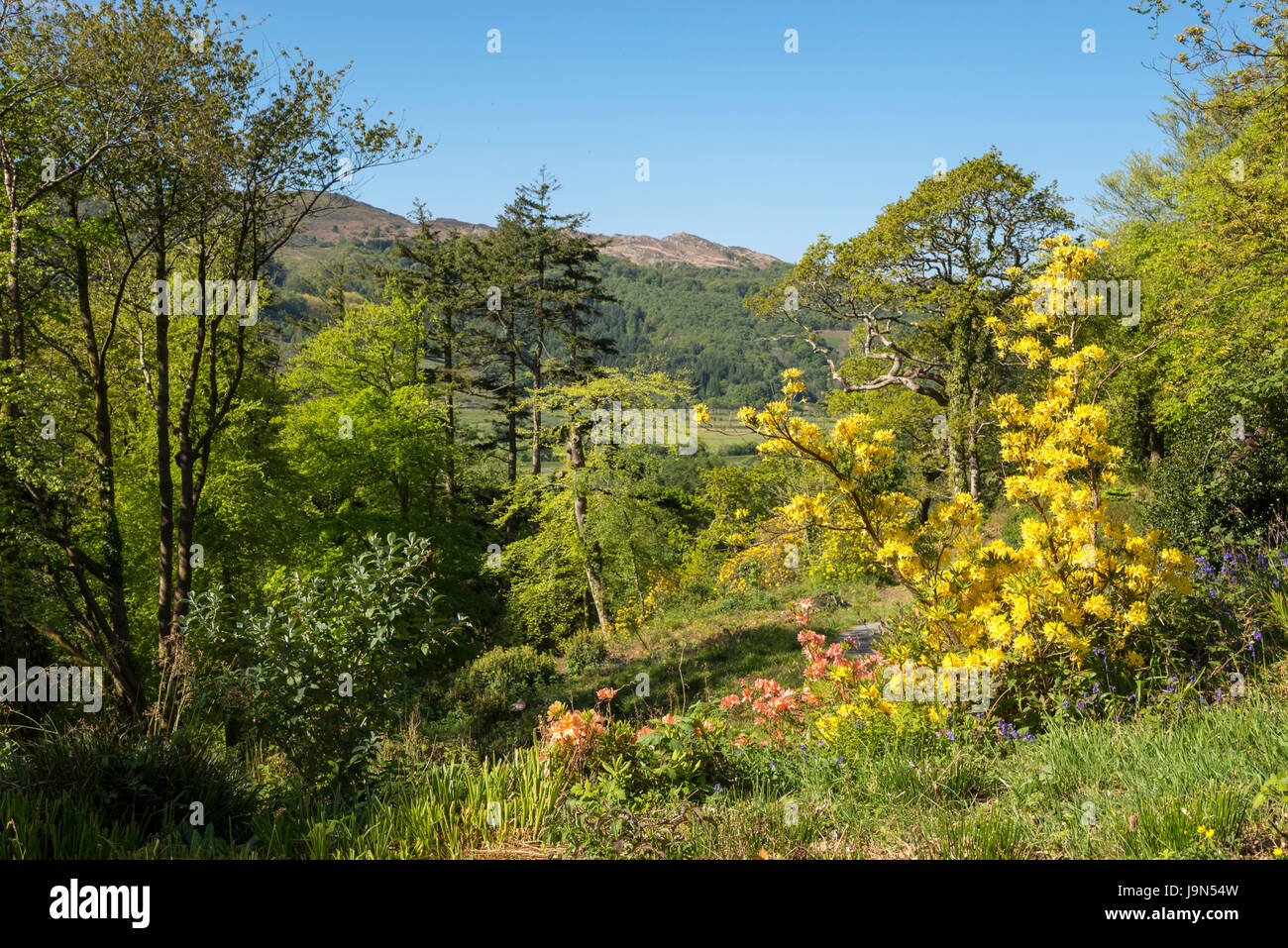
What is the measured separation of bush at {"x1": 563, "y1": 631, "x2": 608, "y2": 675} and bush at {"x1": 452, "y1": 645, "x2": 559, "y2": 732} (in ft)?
1.44

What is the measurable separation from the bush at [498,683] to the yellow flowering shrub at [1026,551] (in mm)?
9532

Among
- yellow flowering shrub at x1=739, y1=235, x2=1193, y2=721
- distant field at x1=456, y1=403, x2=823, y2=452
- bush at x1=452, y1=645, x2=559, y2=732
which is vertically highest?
distant field at x1=456, y1=403, x2=823, y2=452

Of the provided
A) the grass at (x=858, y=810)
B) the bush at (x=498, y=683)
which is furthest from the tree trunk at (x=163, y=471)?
the grass at (x=858, y=810)

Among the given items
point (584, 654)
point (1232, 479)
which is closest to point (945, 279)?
point (1232, 479)

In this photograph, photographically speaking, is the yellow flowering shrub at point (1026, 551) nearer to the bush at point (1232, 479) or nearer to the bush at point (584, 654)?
the bush at point (1232, 479)

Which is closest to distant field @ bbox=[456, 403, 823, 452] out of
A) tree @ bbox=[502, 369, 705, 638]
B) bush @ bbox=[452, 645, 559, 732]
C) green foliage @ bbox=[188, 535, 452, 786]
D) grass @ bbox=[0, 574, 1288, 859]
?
tree @ bbox=[502, 369, 705, 638]

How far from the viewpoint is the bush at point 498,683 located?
1309cm

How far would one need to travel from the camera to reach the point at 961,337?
18375 mm

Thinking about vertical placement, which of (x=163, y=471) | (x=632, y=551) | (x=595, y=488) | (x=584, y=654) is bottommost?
(x=584, y=654)

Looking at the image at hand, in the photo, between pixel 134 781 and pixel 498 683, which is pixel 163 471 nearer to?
Answer: pixel 498 683

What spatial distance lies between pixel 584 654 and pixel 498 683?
241 centimetres

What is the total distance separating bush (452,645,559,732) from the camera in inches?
516

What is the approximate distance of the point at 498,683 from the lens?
14828mm

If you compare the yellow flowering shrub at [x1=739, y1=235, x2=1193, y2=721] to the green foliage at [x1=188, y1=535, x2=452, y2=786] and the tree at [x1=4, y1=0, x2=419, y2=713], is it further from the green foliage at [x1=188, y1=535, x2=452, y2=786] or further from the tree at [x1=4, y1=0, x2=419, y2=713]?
the tree at [x1=4, y1=0, x2=419, y2=713]
